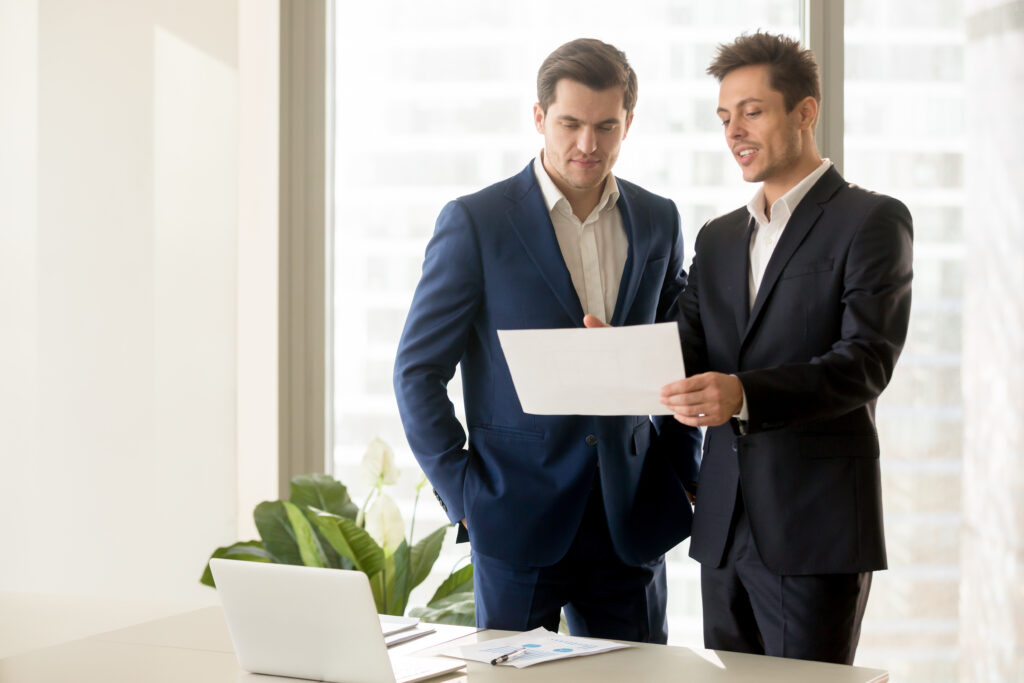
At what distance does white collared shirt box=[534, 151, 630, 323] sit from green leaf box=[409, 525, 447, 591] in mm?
1066

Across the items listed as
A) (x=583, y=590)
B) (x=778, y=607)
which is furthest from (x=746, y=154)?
(x=583, y=590)

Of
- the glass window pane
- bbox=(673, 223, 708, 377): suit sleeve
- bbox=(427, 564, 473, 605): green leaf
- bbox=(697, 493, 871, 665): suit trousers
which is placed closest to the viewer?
bbox=(697, 493, 871, 665): suit trousers

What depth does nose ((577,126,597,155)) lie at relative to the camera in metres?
2.17

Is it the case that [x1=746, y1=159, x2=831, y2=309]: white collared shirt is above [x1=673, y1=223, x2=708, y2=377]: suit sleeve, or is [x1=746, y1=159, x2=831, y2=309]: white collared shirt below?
above

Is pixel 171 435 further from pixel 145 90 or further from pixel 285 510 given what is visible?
pixel 145 90

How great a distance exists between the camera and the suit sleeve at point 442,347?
88.1 inches

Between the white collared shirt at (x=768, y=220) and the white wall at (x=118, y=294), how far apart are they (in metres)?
2.01

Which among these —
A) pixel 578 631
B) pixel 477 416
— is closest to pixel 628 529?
pixel 578 631

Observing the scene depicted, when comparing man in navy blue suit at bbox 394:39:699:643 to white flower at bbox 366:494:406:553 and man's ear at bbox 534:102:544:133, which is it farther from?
white flower at bbox 366:494:406:553

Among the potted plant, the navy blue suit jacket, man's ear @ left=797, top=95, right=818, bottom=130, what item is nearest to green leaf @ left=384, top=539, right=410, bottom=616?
the potted plant

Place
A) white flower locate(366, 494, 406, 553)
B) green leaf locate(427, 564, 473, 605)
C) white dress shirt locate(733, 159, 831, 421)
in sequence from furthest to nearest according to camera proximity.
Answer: green leaf locate(427, 564, 473, 605), white flower locate(366, 494, 406, 553), white dress shirt locate(733, 159, 831, 421)

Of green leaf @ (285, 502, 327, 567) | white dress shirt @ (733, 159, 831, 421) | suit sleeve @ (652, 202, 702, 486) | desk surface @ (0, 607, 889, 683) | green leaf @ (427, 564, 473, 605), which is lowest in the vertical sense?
green leaf @ (427, 564, 473, 605)

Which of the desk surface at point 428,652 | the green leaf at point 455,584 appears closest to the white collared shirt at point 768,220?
the desk surface at point 428,652

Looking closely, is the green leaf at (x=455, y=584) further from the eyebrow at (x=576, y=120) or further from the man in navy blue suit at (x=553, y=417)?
the eyebrow at (x=576, y=120)
